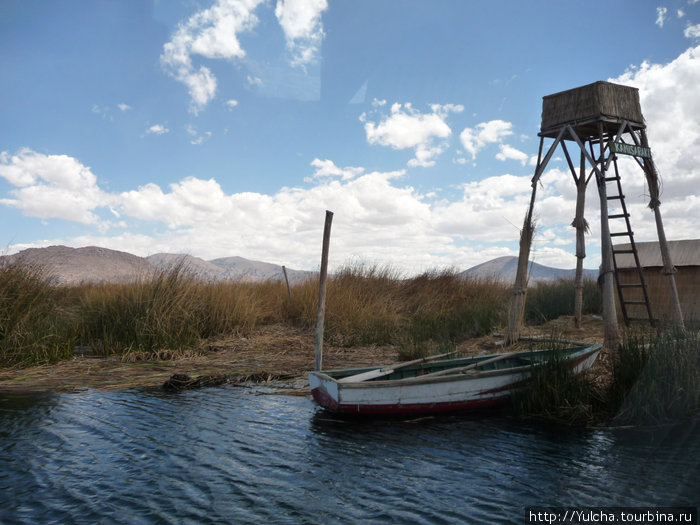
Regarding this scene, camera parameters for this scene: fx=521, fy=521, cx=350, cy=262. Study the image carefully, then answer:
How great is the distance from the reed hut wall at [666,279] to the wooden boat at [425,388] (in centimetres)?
613

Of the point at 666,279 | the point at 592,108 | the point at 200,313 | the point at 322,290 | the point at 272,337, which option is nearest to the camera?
the point at 322,290

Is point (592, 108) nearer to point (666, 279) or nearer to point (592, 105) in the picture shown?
point (592, 105)

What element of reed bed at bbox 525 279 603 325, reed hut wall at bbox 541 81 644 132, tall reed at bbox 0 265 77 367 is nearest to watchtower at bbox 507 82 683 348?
reed hut wall at bbox 541 81 644 132

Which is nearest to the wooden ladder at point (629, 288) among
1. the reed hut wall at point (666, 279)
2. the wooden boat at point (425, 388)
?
the reed hut wall at point (666, 279)

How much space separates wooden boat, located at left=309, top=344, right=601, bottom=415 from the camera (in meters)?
6.65

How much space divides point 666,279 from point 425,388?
8.69 meters

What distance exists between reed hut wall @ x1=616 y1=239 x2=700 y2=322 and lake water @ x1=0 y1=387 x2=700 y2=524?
7.09m

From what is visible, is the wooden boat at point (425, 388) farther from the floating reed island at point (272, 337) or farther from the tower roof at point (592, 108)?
the tower roof at point (592, 108)

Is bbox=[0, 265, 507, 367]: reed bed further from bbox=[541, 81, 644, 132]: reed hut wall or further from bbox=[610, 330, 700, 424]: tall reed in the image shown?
bbox=[541, 81, 644, 132]: reed hut wall

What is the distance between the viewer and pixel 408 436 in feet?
20.7

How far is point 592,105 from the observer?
405 inches

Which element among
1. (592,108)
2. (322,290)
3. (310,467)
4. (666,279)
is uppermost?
(592,108)

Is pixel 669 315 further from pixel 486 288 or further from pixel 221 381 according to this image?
pixel 221 381

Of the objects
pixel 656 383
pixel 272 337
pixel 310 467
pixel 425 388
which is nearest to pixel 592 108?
pixel 656 383
